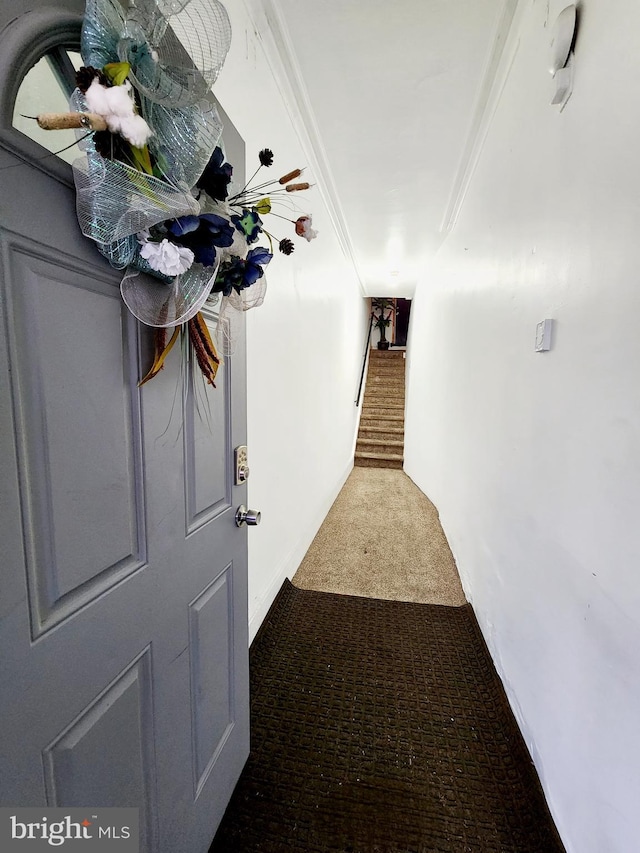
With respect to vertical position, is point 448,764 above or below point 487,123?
below

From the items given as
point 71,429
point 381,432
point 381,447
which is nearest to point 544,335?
point 71,429

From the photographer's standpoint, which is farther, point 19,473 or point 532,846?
point 532,846

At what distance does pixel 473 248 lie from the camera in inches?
93.1

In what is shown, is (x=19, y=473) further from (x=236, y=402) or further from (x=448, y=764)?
(x=448, y=764)

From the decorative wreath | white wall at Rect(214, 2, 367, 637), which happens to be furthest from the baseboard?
the decorative wreath

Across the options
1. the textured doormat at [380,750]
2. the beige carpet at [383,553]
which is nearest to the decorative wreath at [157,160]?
the textured doormat at [380,750]

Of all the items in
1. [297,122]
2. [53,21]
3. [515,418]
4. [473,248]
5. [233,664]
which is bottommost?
[233,664]

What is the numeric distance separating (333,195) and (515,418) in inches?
89.2

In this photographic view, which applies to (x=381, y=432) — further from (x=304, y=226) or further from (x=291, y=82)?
(x=304, y=226)

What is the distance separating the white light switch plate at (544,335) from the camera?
1188 mm

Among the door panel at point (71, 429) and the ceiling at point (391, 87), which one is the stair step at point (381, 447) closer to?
the ceiling at point (391, 87)

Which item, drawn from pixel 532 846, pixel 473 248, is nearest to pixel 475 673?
pixel 532 846

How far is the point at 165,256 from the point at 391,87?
1887 mm

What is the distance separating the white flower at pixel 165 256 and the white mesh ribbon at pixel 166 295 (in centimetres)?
6
